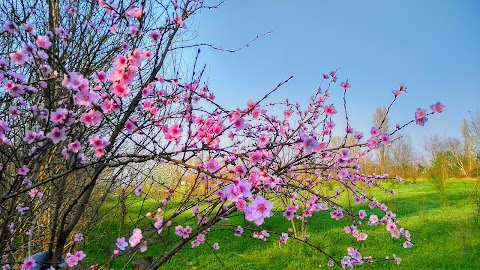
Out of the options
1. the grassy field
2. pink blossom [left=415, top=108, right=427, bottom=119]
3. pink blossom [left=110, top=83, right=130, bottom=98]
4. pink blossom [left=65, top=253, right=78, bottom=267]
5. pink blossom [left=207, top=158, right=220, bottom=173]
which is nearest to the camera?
pink blossom [left=110, top=83, right=130, bottom=98]

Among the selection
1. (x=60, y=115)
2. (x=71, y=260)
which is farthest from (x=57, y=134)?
(x=71, y=260)

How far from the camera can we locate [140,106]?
3.48m

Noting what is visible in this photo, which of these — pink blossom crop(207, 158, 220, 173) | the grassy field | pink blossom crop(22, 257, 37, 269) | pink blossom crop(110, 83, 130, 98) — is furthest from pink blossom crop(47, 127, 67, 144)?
the grassy field

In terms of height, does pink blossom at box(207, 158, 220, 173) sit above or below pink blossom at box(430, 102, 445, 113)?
below

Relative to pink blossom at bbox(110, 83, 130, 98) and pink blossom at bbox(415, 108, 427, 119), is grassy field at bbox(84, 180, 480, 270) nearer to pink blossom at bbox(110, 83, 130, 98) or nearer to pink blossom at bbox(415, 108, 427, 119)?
pink blossom at bbox(415, 108, 427, 119)

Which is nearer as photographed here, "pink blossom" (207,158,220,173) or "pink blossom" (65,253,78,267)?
"pink blossom" (207,158,220,173)

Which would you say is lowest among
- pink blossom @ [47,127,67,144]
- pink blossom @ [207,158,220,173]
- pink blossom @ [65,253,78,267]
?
pink blossom @ [65,253,78,267]

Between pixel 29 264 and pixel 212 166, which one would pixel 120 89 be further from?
pixel 29 264

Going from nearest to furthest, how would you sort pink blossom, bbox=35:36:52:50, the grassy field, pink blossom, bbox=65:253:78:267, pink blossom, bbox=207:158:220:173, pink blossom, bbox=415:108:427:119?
pink blossom, bbox=35:36:52:50 → pink blossom, bbox=207:158:220:173 → pink blossom, bbox=65:253:78:267 → pink blossom, bbox=415:108:427:119 → the grassy field

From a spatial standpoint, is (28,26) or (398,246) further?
(398,246)

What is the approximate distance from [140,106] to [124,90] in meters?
1.69

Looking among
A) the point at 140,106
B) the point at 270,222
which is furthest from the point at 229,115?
the point at 270,222

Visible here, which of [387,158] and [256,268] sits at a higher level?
[387,158]

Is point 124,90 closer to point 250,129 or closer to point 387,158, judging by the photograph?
point 250,129
